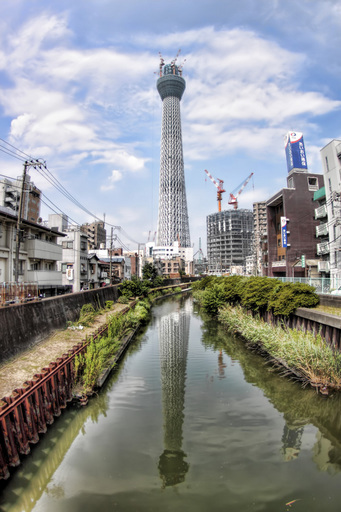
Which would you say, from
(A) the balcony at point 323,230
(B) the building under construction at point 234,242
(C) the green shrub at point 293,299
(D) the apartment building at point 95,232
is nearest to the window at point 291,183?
(A) the balcony at point 323,230

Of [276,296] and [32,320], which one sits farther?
[276,296]

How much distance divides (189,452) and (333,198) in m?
30.4

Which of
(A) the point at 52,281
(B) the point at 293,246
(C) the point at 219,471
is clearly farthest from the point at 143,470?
(B) the point at 293,246

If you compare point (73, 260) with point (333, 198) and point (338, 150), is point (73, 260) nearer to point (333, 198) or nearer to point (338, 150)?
point (333, 198)

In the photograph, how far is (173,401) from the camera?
12945 millimetres

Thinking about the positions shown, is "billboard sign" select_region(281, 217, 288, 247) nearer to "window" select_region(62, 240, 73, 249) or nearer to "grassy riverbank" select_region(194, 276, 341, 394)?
"grassy riverbank" select_region(194, 276, 341, 394)

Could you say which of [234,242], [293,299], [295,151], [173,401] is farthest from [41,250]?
[234,242]

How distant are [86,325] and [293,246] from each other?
101 feet

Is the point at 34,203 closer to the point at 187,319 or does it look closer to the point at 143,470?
the point at 187,319

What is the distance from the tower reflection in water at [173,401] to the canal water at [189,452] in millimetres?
44

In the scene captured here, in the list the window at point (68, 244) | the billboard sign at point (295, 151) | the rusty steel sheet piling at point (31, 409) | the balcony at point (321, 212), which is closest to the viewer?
the rusty steel sheet piling at point (31, 409)

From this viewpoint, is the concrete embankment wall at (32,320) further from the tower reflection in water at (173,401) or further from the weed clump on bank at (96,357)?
the tower reflection in water at (173,401)

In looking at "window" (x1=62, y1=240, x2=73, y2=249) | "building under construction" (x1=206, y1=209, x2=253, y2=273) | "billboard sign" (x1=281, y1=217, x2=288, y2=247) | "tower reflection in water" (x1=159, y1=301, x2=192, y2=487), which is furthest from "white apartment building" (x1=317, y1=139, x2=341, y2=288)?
"building under construction" (x1=206, y1=209, x2=253, y2=273)

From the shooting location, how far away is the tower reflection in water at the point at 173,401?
8305mm
